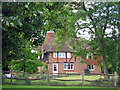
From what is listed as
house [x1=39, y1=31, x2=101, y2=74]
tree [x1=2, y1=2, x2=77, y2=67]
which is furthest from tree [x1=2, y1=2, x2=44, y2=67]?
house [x1=39, y1=31, x2=101, y2=74]

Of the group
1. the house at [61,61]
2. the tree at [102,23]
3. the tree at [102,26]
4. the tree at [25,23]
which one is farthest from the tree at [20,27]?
the house at [61,61]

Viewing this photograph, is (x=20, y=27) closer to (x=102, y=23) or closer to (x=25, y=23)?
(x=25, y=23)

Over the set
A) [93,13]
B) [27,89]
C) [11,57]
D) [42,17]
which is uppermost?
[93,13]

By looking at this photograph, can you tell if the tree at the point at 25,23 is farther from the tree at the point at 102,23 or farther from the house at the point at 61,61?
the house at the point at 61,61

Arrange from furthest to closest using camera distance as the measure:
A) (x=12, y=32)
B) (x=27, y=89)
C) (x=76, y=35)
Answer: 1. (x=76, y=35)
2. (x=27, y=89)
3. (x=12, y=32)

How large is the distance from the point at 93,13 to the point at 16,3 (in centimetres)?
706

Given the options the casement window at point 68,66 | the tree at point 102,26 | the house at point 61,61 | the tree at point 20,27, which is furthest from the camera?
the casement window at point 68,66

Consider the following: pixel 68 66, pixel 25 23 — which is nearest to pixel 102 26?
pixel 25 23

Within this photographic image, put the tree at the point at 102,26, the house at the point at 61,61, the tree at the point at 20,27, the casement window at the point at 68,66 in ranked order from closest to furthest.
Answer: the tree at the point at 20,27
the tree at the point at 102,26
the house at the point at 61,61
the casement window at the point at 68,66

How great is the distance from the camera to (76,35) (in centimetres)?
1230

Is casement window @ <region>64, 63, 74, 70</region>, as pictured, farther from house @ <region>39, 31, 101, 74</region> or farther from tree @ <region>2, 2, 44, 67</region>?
tree @ <region>2, 2, 44, 67</region>

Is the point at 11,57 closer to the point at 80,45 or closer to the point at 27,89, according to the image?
the point at 27,89

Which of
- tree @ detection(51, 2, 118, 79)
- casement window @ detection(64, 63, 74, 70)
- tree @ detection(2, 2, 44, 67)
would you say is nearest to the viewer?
tree @ detection(2, 2, 44, 67)

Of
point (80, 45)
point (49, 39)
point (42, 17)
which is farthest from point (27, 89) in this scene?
point (49, 39)
